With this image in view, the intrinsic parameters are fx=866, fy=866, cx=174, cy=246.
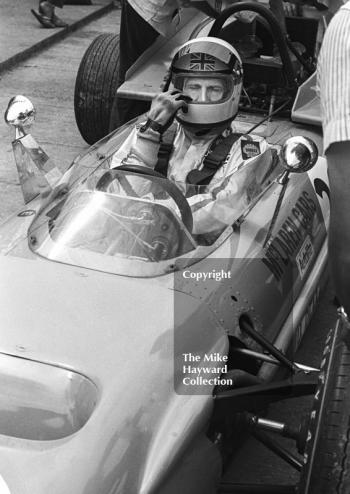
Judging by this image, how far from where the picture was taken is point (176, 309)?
2.71 meters

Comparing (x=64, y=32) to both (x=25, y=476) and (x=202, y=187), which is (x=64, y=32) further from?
(x=25, y=476)

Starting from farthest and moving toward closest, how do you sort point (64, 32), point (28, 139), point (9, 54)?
point (64, 32)
point (9, 54)
point (28, 139)

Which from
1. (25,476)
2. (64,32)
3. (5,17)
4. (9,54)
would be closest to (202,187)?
(25,476)

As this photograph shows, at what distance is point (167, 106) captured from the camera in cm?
361

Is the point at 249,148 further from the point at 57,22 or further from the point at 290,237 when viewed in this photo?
the point at 57,22

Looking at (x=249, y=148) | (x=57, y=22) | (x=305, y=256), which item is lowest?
(x=57, y=22)

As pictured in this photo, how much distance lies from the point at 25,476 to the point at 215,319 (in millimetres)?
902

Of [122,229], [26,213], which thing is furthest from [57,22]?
[122,229]

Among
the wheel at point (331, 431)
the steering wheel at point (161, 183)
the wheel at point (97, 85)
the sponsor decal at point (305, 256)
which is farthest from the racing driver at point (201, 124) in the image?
the wheel at point (97, 85)

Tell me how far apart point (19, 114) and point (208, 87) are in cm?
81

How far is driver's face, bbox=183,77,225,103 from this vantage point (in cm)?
364

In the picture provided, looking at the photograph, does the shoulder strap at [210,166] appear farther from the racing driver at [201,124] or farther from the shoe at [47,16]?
the shoe at [47,16]

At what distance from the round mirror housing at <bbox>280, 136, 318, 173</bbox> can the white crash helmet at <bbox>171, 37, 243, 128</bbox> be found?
0.75m

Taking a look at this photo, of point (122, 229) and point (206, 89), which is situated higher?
point (206, 89)
